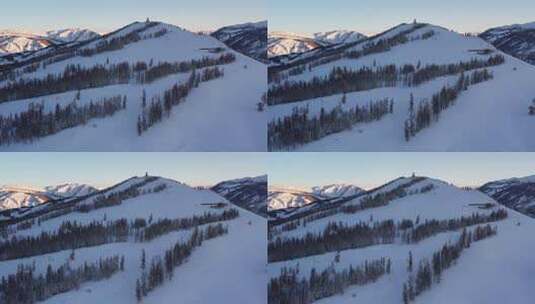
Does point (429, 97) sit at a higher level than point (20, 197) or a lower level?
higher

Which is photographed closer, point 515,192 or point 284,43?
point 515,192

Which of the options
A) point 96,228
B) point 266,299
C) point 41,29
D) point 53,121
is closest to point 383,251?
point 266,299

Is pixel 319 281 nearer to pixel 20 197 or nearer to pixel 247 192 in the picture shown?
pixel 247 192

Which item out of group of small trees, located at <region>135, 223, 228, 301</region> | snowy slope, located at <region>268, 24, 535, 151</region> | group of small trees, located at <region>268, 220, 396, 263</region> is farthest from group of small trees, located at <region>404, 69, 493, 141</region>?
group of small trees, located at <region>135, 223, 228, 301</region>

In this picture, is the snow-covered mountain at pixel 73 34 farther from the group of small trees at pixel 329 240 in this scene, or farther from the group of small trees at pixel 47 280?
the group of small trees at pixel 329 240

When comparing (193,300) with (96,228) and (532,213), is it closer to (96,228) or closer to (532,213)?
(96,228)

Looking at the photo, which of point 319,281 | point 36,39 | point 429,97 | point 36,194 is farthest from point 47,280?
point 429,97

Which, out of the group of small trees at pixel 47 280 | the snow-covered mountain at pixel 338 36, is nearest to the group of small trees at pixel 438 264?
the snow-covered mountain at pixel 338 36
